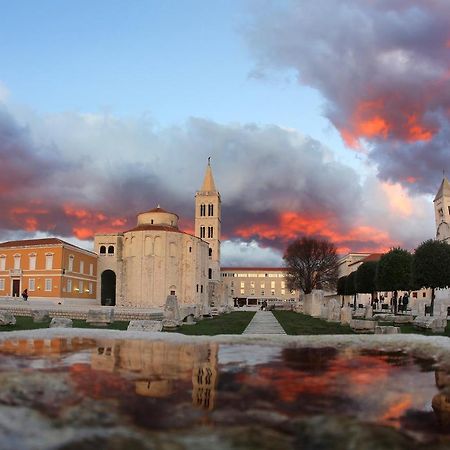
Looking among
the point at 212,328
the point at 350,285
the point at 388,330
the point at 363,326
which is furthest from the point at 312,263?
the point at 388,330

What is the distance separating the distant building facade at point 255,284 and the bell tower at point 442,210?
5175 centimetres

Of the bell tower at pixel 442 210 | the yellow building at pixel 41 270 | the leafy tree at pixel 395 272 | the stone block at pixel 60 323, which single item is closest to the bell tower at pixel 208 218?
the yellow building at pixel 41 270

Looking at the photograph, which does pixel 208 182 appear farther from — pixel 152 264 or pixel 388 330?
pixel 388 330

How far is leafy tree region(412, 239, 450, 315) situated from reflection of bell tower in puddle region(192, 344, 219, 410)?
101ft

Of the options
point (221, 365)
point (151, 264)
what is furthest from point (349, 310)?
point (151, 264)

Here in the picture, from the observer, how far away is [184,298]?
7406 cm

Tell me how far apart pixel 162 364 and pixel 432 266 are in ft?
105

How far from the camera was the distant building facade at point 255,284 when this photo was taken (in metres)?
144

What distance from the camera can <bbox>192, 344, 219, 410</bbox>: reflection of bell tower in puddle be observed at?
198 inches

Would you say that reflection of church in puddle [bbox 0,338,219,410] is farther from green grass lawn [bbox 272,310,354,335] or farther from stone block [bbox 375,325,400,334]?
green grass lawn [bbox 272,310,354,335]

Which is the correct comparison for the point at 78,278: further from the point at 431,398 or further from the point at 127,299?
the point at 431,398

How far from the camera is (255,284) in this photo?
5743 inches

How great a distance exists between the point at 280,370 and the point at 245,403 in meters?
1.94

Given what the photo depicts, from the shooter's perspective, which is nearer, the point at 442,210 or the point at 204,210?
the point at 442,210
